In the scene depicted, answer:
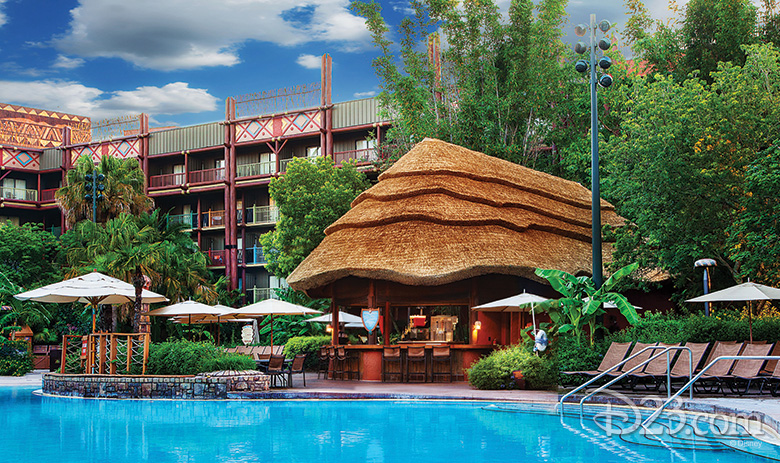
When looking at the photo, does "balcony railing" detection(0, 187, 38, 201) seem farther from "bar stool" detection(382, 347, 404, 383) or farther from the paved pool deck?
"bar stool" detection(382, 347, 404, 383)

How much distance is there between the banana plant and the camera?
57.5ft

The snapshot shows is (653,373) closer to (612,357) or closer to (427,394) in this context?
(612,357)

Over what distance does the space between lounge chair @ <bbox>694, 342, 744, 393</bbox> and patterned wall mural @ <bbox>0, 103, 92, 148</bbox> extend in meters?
44.8

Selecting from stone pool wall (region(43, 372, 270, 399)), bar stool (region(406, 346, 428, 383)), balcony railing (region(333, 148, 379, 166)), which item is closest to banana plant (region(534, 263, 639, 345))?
bar stool (region(406, 346, 428, 383))

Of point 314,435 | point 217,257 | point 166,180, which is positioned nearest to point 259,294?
point 217,257

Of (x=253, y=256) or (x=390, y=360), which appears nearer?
(x=390, y=360)

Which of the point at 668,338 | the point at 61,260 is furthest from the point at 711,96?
the point at 61,260

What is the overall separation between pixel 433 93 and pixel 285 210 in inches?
340

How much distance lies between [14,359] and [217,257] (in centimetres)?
1710

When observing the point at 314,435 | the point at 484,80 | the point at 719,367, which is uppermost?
the point at 484,80

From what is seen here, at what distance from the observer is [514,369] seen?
18.2m

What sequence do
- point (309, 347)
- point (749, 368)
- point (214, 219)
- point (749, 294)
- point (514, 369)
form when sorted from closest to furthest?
1. point (749, 368)
2. point (749, 294)
3. point (514, 369)
4. point (309, 347)
5. point (214, 219)

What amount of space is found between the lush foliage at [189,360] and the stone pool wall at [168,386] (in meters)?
0.59

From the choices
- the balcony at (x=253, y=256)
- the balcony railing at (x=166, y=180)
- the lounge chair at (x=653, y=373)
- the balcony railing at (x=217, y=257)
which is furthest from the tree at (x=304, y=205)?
the lounge chair at (x=653, y=373)
